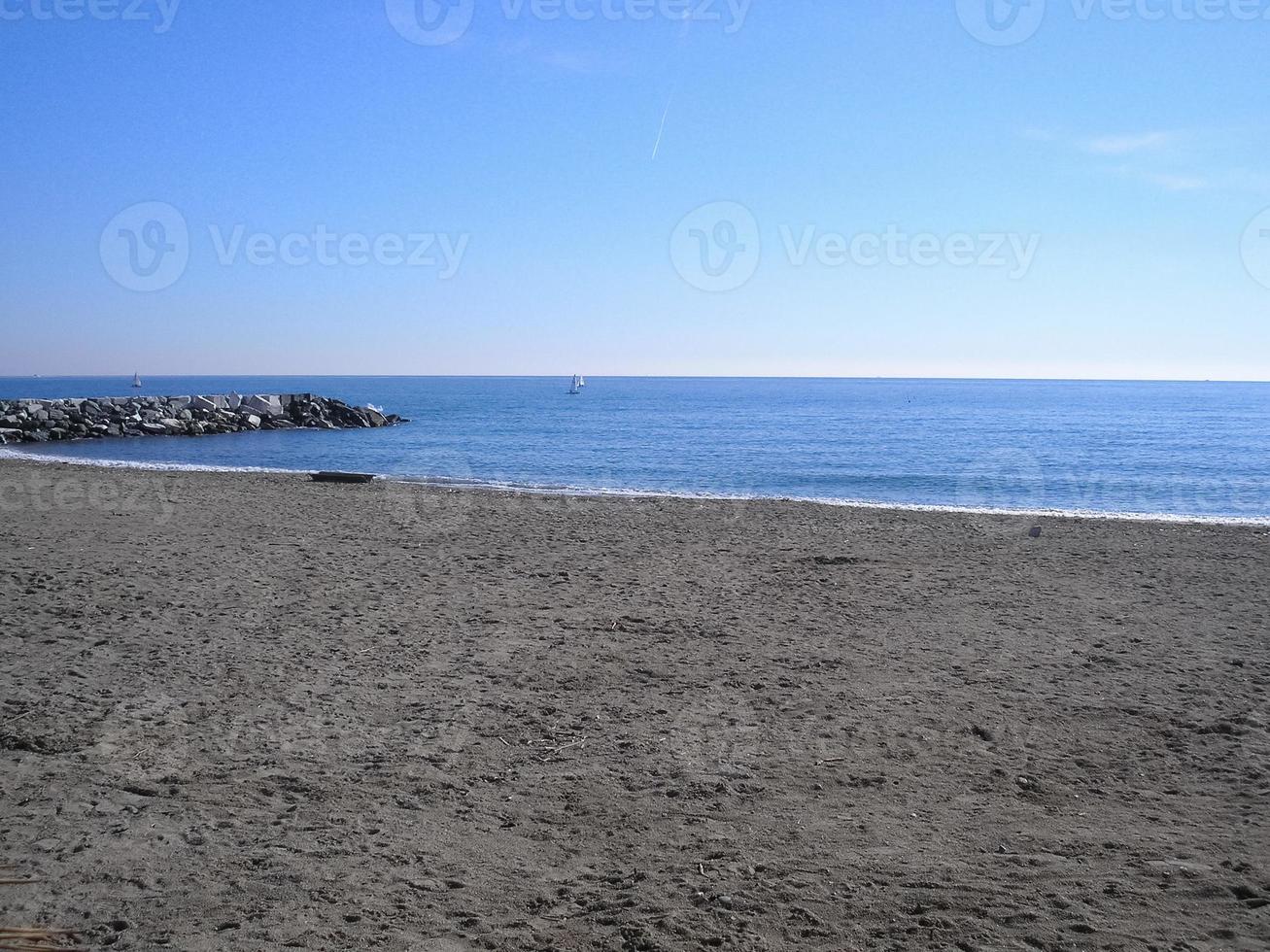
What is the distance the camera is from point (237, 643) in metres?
8.47

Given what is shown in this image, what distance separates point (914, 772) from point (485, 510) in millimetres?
13838

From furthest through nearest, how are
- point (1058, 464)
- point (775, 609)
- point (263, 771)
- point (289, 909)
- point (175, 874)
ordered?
point (1058, 464)
point (775, 609)
point (263, 771)
point (175, 874)
point (289, 909)

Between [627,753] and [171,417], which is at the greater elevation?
[171,417]

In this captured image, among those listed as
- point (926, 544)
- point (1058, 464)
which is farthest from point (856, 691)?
point (1058, 464)

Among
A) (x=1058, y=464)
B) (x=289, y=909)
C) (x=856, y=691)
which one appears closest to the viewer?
(x=289, y=909)

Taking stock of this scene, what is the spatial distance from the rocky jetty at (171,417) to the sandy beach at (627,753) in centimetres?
3565

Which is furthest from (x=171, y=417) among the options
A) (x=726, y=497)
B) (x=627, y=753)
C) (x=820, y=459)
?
(x=627, y=753)

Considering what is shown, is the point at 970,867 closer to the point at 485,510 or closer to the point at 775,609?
the point at 775,609

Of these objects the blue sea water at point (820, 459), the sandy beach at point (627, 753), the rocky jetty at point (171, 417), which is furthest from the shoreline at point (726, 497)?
the rocky jetty at point (171, 417)

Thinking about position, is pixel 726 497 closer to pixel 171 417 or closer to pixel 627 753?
pixel 627 753

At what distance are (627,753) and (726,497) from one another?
17.2 m

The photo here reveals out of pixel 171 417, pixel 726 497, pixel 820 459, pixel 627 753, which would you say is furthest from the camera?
pixel 171 417

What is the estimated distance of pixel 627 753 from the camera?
616 centimetres

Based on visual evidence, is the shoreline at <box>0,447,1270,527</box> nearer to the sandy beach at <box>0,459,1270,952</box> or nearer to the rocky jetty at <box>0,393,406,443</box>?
the sandy beach at <box>0,459,1270,952</box>
